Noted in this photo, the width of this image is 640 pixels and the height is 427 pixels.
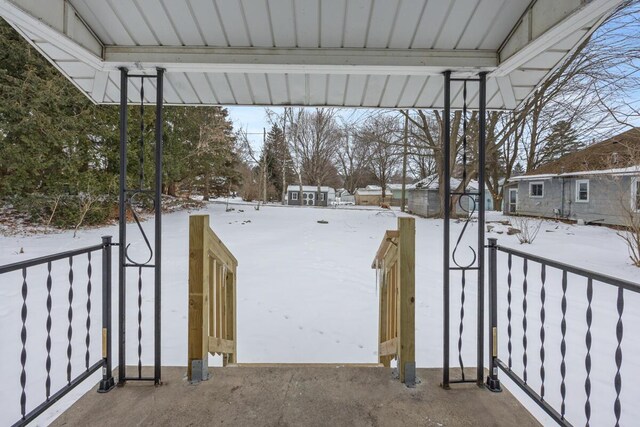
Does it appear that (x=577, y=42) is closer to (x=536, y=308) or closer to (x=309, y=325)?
(x=309, y=325)

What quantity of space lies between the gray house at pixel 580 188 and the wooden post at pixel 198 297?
42.7ft

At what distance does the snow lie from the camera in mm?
2934

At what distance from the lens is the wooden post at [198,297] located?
1965 millimetres

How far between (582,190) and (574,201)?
1.78ft

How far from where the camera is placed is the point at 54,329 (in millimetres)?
3760

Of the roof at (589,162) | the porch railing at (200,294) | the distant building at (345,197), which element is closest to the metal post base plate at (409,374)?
the porch railing at (200,294)

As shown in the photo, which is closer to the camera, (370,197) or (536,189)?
(536,189)

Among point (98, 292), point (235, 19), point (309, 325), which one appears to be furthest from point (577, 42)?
point (98, 292)

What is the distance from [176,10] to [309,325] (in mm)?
3518

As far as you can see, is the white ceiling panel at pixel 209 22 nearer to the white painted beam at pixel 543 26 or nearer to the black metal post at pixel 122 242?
the black metal post at pixel 122 242

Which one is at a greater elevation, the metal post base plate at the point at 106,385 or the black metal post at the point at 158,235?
the black metal post at the point at 158,235

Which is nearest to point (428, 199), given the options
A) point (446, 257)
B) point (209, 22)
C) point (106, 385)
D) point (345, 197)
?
point (446, 257)

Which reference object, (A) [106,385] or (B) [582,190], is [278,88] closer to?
(A) [106,385]

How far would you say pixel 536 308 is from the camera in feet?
15.4
